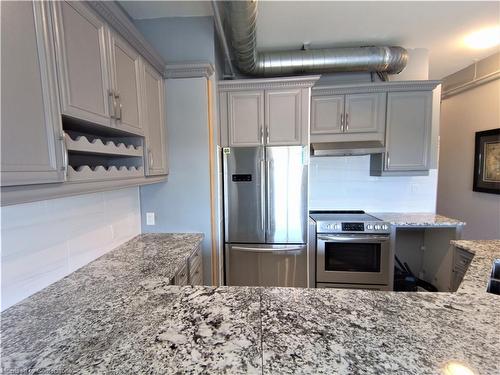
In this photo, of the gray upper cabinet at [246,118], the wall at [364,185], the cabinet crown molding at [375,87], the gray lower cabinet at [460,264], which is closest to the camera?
the gray lower cabinet at [460,264]

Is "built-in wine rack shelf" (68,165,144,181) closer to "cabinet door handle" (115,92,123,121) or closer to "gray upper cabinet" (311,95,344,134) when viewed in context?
"cabinet door handle" (115,92,123,121)

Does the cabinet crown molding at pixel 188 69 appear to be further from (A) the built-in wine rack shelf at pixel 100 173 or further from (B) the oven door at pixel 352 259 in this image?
(B) the oven door at pixel 352 259

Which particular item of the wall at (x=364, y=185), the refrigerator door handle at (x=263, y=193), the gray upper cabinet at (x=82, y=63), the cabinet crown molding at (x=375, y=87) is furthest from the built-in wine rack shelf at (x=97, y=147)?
the wall at (x=364, y=185)

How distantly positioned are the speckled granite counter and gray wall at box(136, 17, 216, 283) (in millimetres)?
→ 1756

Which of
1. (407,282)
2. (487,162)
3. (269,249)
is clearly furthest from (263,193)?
(487,162)

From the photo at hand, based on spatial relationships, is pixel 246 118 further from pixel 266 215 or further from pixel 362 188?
pixel 362 188

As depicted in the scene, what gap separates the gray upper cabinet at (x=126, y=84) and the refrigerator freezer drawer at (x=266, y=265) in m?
1.53

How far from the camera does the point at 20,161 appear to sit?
0.76 meters

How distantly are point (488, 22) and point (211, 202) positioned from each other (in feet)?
10.3

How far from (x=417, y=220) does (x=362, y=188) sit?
697mm

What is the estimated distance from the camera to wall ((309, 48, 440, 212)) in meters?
2.83

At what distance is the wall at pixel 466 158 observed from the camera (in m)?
2.99

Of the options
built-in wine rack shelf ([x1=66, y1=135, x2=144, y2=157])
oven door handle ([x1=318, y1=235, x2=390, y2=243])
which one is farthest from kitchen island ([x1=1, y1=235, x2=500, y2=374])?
oven door handle ([x1=318, y1=235, x2=390, y2=243])

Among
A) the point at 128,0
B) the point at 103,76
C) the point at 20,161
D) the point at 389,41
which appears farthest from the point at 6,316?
the point at 389,41
